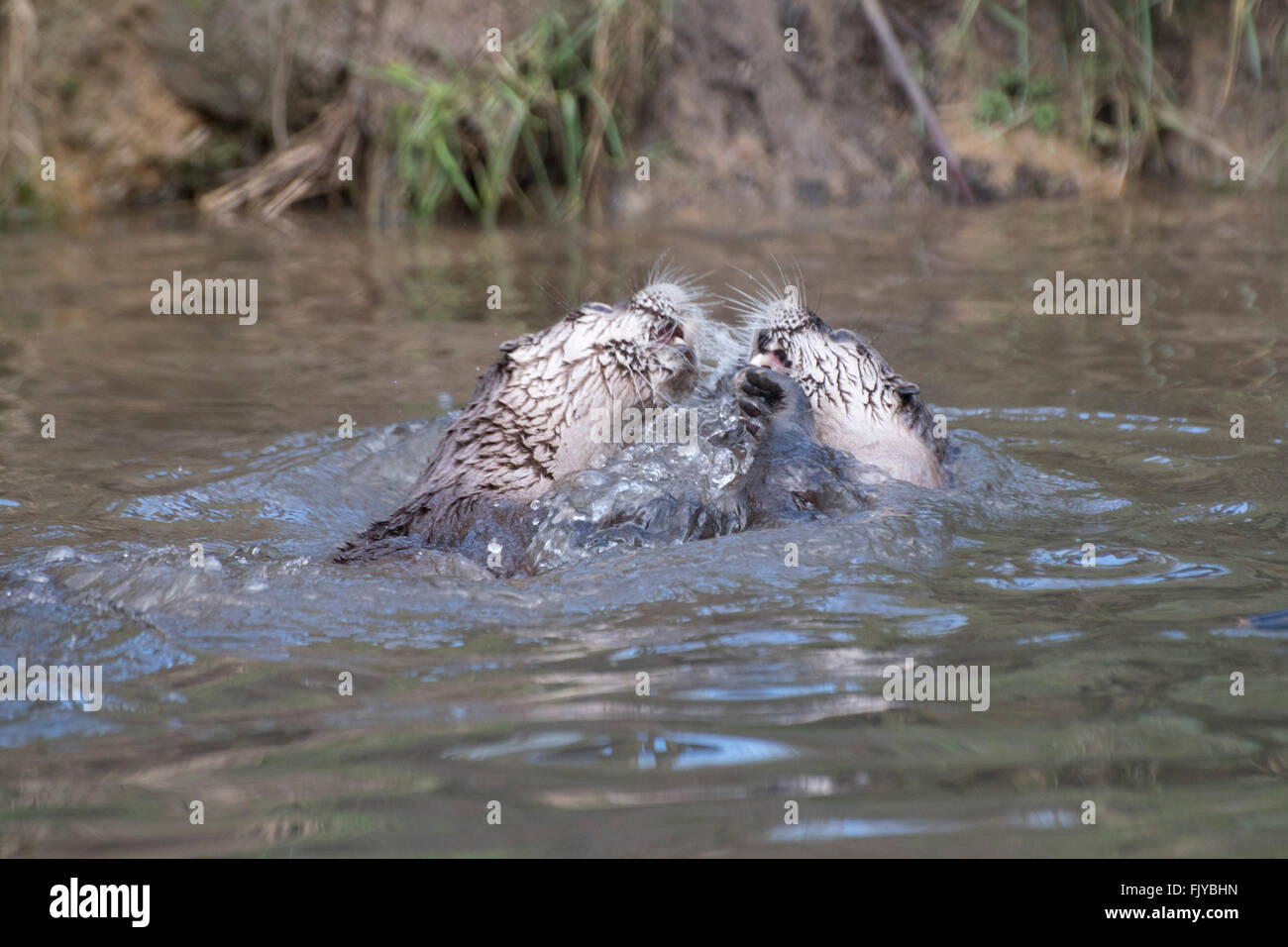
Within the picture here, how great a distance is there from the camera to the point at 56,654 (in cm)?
271

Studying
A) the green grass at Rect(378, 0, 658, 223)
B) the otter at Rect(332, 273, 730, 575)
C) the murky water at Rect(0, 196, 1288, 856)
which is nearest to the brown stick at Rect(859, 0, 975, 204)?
the green grass at Rect(378, 0, 658, 223)

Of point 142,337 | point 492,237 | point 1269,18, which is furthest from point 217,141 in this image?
point 1269,18

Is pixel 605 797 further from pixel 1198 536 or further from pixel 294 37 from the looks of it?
pixel 294 37

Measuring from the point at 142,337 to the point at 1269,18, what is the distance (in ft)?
22.9

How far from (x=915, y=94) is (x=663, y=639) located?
22.2 feet

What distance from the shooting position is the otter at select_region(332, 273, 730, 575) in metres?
3.69

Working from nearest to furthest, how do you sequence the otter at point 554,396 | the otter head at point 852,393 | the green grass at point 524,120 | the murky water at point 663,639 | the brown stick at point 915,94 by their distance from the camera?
1. the murky water at point 663,639
2. the otter at point 554,396
3. the otter head at point 852,393
4. the green grass at point 524,120
5. the brown stick at point 915,94

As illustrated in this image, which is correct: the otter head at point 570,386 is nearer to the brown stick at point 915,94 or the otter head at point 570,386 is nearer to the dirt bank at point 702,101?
the dirt bank at point 702,101

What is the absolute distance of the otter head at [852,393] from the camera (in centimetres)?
398

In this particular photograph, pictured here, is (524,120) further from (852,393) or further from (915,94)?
(852,393)

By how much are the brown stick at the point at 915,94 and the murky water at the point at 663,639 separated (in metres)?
3.29

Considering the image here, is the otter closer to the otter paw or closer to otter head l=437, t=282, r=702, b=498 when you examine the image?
otter head l=437, t=282, r=702, b=498

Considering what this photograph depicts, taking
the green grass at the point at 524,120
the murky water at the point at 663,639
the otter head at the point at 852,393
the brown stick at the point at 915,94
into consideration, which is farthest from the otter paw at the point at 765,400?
the brown stick at the point at 915,94
